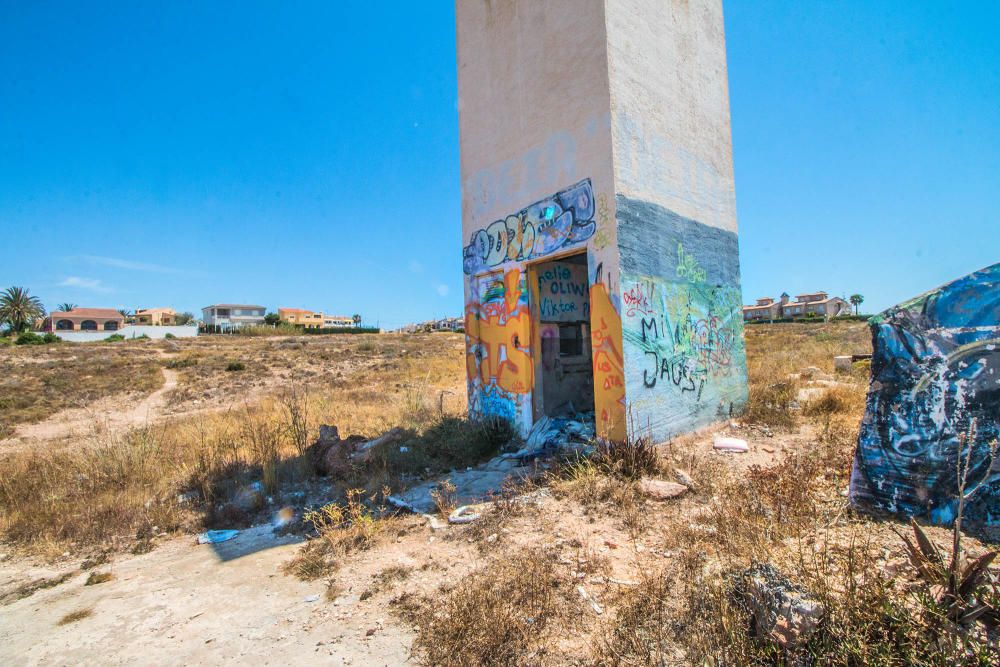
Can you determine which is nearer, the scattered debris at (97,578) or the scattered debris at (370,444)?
the scattered debris at (97,578)

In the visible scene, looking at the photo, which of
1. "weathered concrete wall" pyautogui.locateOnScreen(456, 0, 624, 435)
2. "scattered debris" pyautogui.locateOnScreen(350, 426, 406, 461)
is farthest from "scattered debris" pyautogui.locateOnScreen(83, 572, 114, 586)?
"weathered concrete wall" pyautogui.locateOnScreen(456, 0, 624, 435)

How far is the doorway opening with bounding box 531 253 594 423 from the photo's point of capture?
7.18 metres

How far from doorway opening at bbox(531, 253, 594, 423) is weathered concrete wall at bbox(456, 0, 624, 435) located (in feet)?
1.79

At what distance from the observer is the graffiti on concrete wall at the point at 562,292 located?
7.21m

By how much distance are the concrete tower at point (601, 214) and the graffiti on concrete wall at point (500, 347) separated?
0.03 m

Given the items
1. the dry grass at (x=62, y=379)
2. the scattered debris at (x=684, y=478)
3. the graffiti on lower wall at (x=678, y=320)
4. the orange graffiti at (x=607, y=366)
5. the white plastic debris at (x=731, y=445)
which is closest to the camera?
the scattered debris at (x=684, y=478)

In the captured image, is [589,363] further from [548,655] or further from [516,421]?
[548,655]

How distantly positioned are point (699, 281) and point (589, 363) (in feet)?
7.50

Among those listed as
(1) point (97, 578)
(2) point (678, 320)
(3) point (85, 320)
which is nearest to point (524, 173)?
(2) point (678, 320)

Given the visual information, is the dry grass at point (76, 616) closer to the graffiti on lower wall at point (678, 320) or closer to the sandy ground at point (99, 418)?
the graffiti on lower wall at point (678, 320)

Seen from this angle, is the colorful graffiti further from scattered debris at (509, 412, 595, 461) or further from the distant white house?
the distant white house

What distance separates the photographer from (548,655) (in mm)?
2271

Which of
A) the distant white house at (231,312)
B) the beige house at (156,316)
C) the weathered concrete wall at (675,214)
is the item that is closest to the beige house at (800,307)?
the weathered concrete wall at (675,214)

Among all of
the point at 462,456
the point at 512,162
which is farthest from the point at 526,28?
the point at 462,456
